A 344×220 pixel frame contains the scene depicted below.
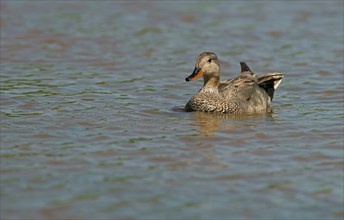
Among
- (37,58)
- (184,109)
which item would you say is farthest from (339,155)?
(37,58)

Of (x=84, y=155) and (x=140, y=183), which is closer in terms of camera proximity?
(x=140, y=183)

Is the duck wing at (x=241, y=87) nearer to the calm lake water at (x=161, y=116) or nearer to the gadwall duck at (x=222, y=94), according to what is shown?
the gadwall duck at (x=222, y=94)

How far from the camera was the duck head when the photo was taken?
500 inches

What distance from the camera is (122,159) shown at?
31.3 ft

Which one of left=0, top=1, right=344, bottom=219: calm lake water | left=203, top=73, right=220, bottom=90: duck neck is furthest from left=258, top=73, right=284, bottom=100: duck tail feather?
left=203, top=73, right=220, bottom=90: duck neck

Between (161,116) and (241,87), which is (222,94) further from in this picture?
(161,116)

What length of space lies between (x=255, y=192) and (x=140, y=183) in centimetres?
114

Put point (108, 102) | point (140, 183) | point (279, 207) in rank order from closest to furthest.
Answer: point (279, 207) < point (140, 183) < point (108, 102)

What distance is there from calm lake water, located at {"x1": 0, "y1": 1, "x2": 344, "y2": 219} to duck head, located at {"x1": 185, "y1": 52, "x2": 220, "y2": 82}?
652 millimetres

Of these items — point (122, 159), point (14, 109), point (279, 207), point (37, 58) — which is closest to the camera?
point (279, 207)

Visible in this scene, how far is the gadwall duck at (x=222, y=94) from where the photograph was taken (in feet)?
41.4

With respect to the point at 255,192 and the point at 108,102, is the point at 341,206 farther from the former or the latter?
the point at 108,102

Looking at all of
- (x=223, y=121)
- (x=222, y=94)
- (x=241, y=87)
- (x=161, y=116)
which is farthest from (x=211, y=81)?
(x=161, y=116)

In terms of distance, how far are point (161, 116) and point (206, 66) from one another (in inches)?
45.6
